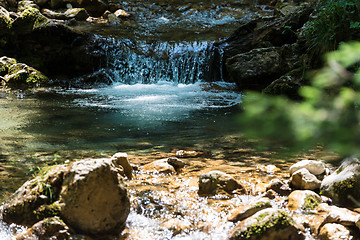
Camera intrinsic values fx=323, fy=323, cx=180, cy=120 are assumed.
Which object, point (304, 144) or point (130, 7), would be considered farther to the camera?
point (130, 7)

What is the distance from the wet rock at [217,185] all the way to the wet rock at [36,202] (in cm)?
133

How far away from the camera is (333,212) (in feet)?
8.48

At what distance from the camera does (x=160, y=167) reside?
3779 millimetres

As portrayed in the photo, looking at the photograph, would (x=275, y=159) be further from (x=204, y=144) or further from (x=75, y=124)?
(x=75, y=124)

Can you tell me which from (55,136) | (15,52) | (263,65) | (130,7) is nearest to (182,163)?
(55,136)

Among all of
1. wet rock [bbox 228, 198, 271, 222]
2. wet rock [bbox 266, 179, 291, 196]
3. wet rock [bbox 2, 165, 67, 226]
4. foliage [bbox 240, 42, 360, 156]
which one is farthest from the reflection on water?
foliage [bbox 240, 42, 360, 156]

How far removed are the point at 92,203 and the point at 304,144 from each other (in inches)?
73.8

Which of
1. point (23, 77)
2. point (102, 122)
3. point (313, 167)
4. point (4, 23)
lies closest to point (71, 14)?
point (4, 23)

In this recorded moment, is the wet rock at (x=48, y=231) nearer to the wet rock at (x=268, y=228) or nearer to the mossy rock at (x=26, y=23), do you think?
the wet rock at (x=268, y=228)

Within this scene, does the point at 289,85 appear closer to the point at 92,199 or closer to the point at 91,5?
the point at 92,199

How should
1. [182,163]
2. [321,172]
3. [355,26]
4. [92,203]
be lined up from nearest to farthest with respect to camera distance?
[92,203] → [321,172] → [182,163] → [355,26]

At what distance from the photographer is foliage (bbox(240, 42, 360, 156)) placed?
0.91 meters

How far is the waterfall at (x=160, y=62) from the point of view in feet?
37.6

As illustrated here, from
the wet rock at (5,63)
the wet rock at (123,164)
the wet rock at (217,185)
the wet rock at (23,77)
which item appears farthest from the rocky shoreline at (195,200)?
the wet rock at (5,63)
